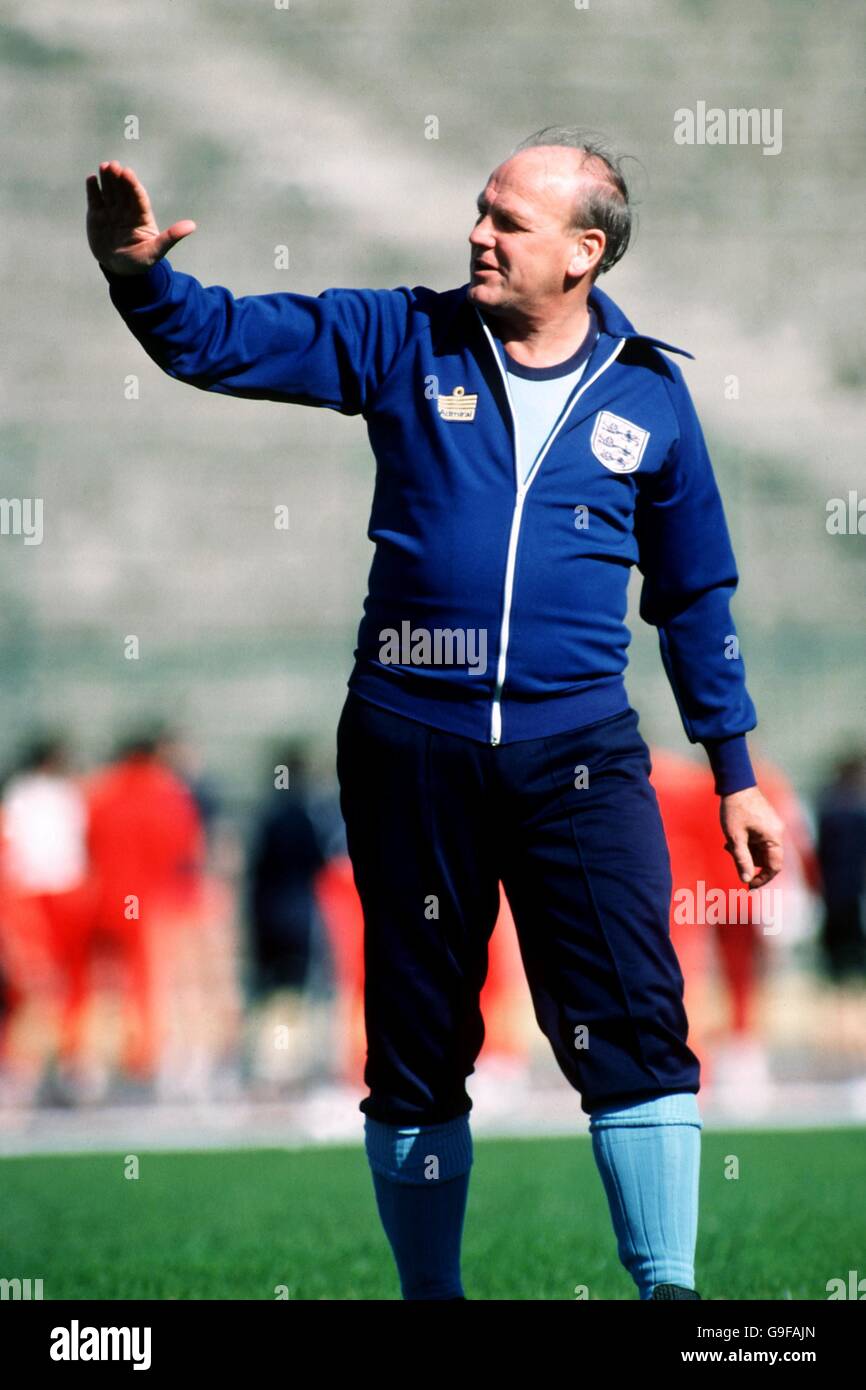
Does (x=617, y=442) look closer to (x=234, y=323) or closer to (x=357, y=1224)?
(x=234, y=323)

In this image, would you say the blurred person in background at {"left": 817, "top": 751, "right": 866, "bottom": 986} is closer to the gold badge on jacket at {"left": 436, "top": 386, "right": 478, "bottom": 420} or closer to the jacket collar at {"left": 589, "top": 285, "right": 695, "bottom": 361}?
the jacket collar at {"left": 589, "top": 285, "right": 695, "bottom": 361}

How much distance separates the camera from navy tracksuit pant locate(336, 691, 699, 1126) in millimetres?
3227

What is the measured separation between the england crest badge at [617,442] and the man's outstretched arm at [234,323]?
0.40m

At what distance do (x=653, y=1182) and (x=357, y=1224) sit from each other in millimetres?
2464

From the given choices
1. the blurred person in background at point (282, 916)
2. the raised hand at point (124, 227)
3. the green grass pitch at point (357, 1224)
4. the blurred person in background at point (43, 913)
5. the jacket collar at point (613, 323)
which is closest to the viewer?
the raised hand at point (124, 227)

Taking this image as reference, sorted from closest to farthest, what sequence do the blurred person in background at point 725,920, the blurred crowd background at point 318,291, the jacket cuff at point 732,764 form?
the jacket cuff at point 732,764 → the blurred person in background at point 725,920 → the blurred crowd background at point 318,291

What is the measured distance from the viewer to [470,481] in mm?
3277

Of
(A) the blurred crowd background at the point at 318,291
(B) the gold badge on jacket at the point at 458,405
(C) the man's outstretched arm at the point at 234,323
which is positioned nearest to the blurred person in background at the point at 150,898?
(A) the blurred crowd background at the point at 318,291

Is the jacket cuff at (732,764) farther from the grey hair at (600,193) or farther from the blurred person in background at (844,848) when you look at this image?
the blurred person in background at (844,848)

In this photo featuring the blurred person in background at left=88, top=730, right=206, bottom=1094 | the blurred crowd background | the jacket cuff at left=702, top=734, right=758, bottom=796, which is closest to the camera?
the jacket cuff at left=702, top=734, right=758, bottom=796

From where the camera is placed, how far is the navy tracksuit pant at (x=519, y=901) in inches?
127

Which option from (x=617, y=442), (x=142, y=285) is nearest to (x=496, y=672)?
(x=617, y=442)

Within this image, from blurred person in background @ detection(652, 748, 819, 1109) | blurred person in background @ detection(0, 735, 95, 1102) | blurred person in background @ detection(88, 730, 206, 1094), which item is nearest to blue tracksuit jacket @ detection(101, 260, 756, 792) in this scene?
blurred person in background @ detection(652, 748, 819, 1109)
